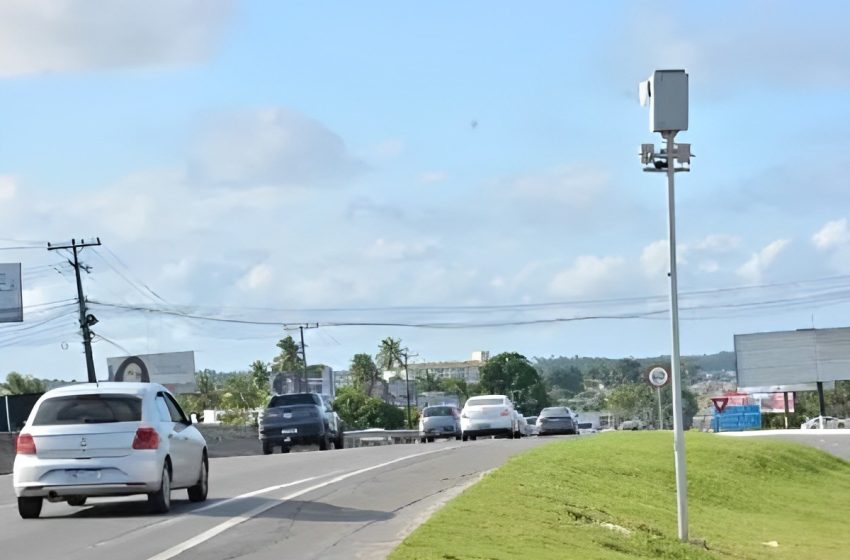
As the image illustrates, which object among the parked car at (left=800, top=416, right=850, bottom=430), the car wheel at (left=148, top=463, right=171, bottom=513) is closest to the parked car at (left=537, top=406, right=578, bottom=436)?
the parked car at (left=800, top=416, right=850, bottom=430)

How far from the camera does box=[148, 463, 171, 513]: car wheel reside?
54.6 ft

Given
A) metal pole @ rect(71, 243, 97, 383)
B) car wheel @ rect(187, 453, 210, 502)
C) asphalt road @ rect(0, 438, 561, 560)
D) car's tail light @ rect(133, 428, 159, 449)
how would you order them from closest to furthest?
1. asphalt road @ rect(0, 438, 561, 560)
2. car's tail light @ rect(133, 428, 159, 449)
3. car wheel @ rect(187, 453, 210, 502)
4. metal pole @ rect(71, 243, 97, 383)

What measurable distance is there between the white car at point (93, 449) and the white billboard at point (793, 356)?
73.6 m

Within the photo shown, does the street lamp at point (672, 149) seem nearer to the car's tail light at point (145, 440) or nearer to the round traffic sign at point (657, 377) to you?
the car's tail light at point (145, 440)

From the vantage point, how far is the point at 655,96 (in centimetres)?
1664

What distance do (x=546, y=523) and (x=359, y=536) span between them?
11.1ft

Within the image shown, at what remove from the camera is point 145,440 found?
16.5 metres

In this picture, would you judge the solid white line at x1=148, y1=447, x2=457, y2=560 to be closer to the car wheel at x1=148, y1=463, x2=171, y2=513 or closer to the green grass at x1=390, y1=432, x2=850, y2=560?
the car wheel at x1=148, y1=463, x2=171, y2=513

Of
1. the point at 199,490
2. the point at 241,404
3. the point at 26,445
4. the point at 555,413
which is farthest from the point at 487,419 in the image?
the point at 241,404

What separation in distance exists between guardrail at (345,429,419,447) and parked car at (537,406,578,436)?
22.3 meters

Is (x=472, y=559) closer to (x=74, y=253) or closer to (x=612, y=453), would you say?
(x=612, y=453)

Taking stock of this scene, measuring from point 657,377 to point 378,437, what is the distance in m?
43.2

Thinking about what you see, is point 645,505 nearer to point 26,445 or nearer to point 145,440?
point 145,440

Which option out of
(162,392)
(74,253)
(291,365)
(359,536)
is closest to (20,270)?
(74,253)
